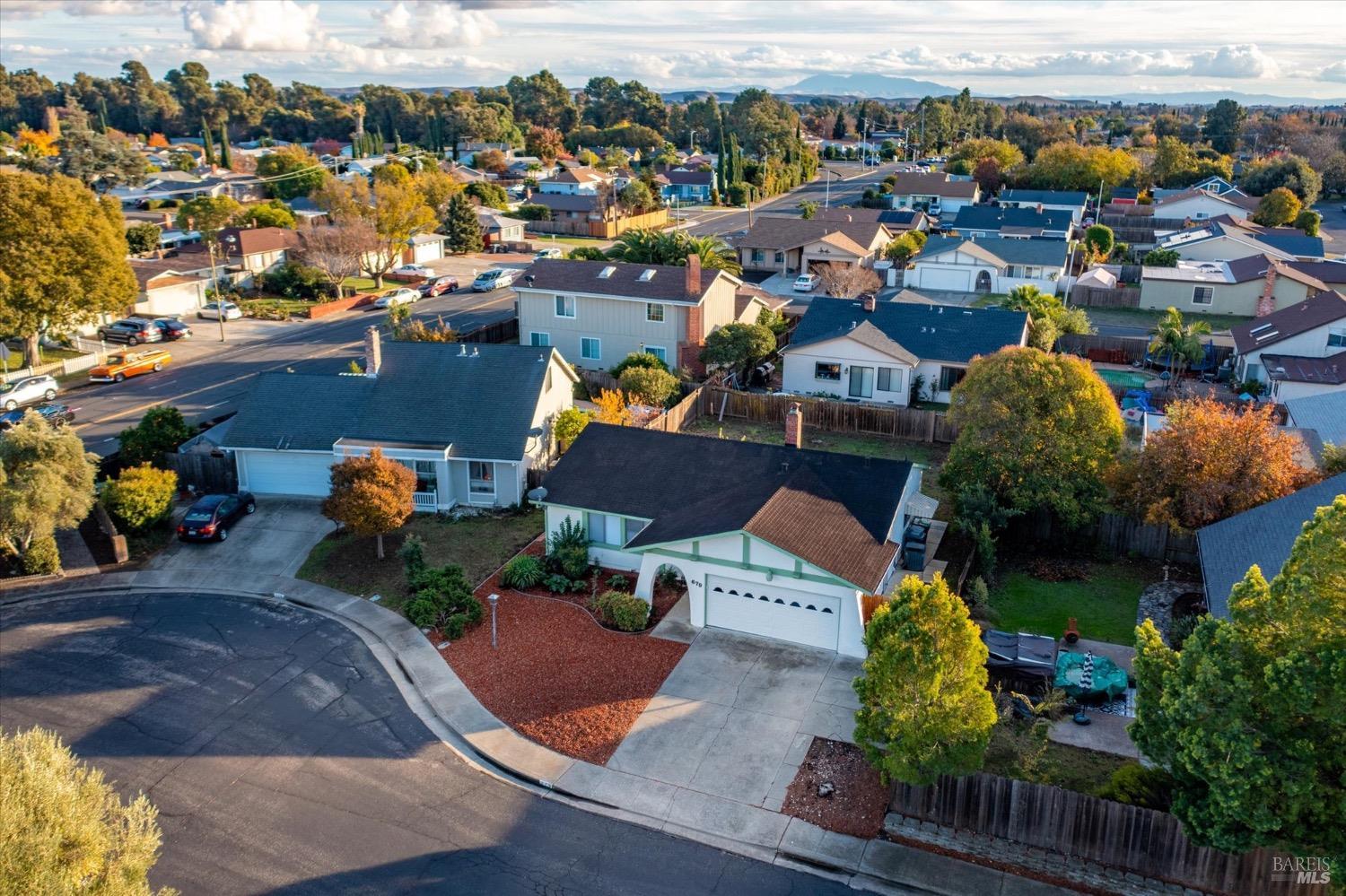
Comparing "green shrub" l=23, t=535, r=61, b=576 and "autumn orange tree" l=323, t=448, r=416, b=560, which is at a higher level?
"autumn orange tree" l=323, t=448, r=416, b=560

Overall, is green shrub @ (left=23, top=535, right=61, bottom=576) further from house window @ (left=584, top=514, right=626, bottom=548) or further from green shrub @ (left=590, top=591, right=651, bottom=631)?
green shrub @ (left=590, top=591, right=651, bottom=631)

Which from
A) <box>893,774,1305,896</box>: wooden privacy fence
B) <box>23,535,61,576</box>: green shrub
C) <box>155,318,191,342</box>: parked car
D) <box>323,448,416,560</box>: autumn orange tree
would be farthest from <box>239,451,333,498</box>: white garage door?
<box>155,318,191,342</box>: parked car

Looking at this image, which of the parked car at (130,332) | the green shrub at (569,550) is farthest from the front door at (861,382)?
the parked car at (130,332)

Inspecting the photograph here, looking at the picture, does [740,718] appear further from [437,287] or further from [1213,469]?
[437,287]

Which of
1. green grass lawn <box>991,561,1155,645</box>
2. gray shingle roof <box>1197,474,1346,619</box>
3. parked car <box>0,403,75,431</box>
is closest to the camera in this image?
gray shingle roof <box>1197,474,1346,619</box>

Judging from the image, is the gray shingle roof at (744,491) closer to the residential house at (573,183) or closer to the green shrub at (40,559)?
the green shrub at (40,559)
